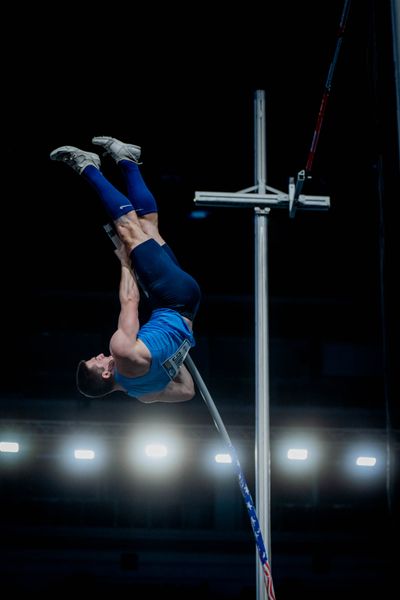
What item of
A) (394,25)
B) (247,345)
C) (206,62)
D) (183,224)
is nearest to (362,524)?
(247,345)

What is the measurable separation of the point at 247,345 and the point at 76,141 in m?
6.08

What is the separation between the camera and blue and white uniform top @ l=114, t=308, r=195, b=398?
12.6 ft

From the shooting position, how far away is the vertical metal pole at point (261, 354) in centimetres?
381

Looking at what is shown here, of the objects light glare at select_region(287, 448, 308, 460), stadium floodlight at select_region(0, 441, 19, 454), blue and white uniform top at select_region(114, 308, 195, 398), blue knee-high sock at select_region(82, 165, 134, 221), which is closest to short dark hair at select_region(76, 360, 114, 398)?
blue and white uniform top at select_region(114, 308, 195, 398)

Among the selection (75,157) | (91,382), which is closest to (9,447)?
(91,382)

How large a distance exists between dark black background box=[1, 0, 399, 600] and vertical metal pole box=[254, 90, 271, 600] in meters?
1.19

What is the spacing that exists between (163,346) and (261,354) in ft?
1.95

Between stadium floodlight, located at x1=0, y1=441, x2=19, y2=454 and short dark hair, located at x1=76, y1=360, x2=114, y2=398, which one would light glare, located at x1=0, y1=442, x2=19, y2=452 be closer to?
stadium floodlight, located at x1=0, y1=441, x2=19, y2=454

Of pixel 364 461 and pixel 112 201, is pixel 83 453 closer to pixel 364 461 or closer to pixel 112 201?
pixel 364 461

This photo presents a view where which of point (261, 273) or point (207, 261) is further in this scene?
point (207, 261)

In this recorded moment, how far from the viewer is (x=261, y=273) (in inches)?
158

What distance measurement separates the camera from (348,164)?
7.28 meters

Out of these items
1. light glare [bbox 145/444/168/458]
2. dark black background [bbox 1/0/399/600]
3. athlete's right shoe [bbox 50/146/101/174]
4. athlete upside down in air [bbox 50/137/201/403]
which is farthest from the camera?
light glare [bbox 145/444/168/458]

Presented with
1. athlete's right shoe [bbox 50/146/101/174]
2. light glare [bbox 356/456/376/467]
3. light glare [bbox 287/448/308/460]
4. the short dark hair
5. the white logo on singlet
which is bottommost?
light glare [bbox 356/456/376/467]
